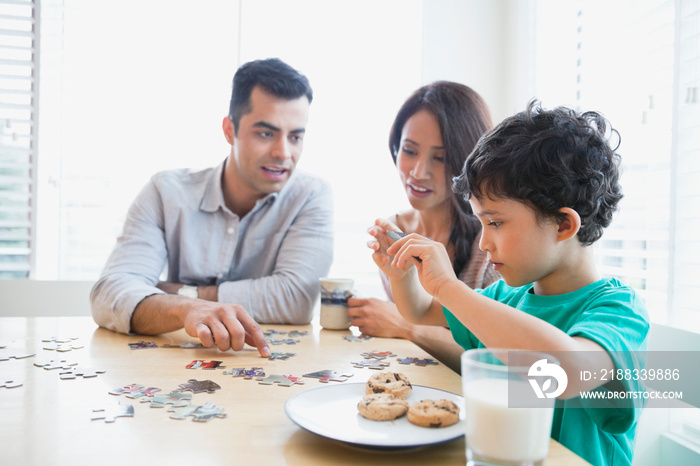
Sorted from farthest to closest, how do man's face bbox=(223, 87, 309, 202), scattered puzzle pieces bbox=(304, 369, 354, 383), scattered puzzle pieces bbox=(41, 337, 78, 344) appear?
man's face bbox=(223, 87, 309, 202), scattered puzzle pieces bbox=(41, 337, 78, 344), scattered puzzle pieces bbox=(304, 369, 354, 383)

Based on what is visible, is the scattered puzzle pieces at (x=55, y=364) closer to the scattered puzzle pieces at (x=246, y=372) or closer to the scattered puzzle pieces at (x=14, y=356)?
the scattered puzzle pieces at (x=14, y=356)

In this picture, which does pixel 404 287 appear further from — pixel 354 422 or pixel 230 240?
pixel 230 240

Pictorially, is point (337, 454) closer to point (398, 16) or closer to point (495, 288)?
point (495, 288)

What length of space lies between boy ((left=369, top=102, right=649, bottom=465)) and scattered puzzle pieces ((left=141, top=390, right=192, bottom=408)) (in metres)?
0.53

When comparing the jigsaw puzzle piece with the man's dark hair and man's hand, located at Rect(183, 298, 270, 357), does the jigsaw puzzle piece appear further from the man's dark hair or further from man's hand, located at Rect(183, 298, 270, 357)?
the man's dark hair

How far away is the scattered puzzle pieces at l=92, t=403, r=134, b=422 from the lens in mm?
972

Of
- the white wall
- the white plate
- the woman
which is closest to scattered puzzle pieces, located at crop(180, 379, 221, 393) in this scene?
the white plate

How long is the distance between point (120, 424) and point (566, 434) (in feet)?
2.83

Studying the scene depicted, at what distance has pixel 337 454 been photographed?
0.85 m

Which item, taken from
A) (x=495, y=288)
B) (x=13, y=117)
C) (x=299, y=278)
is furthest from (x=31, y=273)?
(x=495, y=288)

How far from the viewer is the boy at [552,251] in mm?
1069

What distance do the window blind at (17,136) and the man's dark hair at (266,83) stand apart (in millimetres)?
1634

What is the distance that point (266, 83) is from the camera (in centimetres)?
235

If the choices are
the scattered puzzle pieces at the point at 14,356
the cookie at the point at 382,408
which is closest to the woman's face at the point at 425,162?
the cookie at the point at 382,408
